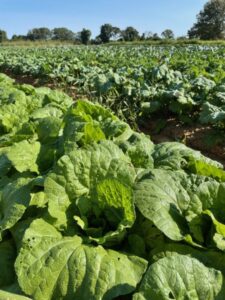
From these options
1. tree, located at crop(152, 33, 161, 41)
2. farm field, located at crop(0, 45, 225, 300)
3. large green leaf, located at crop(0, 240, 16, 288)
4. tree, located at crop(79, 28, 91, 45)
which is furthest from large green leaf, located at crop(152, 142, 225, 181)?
tree, located at crop(79, 28, 91, 45)

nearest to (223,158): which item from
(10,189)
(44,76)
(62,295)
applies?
(10,189)

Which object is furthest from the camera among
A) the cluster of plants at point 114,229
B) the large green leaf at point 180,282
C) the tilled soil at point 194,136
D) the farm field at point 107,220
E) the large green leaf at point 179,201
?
the tilled soil at point 194,136

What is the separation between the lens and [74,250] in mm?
2256

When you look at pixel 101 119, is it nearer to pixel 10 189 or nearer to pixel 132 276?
pixel 10 189

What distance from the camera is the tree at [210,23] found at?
68938mm

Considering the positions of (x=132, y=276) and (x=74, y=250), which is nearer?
(x=132, y=276)

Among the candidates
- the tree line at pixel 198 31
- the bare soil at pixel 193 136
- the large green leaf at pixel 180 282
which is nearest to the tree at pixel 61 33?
the tree line at pixel 198 31

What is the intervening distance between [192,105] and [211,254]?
4.82m

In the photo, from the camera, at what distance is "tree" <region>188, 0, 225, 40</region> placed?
68938 mm

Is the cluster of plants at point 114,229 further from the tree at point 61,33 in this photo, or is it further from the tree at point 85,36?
the tree at point 61,33

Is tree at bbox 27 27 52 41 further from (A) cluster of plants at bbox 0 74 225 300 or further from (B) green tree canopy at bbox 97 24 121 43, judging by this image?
(A) cluster of plants at bbox 0 74 225 300

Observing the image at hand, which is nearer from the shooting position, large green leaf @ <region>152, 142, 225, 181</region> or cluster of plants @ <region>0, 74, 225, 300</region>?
cluster of plants @ <region>0, 74, 225, 300</region>

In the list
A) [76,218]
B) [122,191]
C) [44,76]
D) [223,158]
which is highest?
[122,191]

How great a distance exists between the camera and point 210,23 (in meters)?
72.2
